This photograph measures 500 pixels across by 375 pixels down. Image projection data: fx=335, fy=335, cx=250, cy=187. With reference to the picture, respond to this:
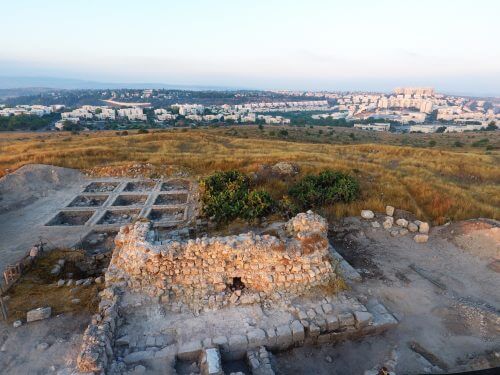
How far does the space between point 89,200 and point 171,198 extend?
4.33 metres

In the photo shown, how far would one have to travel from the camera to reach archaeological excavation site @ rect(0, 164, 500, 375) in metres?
6.68

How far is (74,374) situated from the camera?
18.8 feet

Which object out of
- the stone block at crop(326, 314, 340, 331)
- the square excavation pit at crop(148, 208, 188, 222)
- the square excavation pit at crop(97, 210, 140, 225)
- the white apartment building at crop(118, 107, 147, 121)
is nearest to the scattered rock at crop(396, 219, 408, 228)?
the stone block at crop(326, 314, 340, 331)

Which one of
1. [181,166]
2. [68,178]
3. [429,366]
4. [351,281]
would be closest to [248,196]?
[351,281]

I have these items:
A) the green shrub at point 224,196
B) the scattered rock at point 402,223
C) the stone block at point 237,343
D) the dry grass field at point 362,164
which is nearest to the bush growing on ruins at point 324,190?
the dry grass field at point 362,164

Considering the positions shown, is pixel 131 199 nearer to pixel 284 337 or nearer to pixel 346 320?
pixel 284 337

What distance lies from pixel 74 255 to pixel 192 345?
6217 millimetres

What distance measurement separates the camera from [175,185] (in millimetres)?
19688

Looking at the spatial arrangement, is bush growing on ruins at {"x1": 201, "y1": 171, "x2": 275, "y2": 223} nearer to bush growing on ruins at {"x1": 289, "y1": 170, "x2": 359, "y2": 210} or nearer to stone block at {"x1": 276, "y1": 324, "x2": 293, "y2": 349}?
bush growing on ruins at {"x1": 289, "y1": 170, "x2": 359, "y2": 210}

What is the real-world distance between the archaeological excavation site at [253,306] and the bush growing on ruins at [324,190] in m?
3.10

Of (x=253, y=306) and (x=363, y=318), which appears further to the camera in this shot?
(x=253, y=306)

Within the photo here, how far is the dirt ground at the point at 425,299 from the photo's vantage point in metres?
7.00

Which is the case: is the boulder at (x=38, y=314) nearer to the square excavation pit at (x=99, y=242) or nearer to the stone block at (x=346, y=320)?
the square excavation pit at (x=99, y=242)

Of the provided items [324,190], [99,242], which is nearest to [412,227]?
[324,190]
